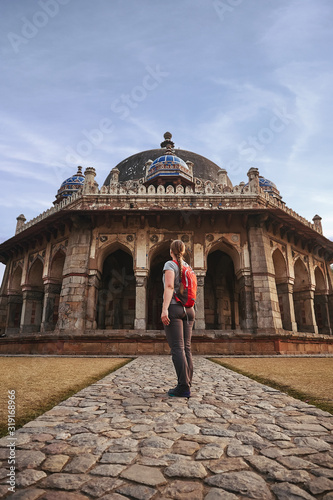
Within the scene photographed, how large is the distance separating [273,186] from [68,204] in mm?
13629

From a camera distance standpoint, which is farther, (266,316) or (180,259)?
(266,316)

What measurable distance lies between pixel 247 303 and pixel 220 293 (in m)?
4.41

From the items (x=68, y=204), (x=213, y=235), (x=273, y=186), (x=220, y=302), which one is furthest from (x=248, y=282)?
(x=273, y=186)

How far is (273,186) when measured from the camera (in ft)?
71.1

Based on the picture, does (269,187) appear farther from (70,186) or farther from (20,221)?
(20,221)

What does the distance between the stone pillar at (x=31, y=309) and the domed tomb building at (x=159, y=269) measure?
47mm

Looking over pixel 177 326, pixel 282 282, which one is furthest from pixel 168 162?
pixel 177 326

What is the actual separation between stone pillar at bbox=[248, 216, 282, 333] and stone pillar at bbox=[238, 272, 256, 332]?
232 mm

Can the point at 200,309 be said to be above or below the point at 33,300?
below

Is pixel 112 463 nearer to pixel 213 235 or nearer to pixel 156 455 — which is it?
pixel 156 455

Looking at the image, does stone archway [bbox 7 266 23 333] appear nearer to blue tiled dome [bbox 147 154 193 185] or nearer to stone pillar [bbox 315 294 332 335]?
blue tiled dome [bbox 147 154 193 185]

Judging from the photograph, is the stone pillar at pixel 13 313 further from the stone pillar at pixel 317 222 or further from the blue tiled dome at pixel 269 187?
the stone pillar at pixel 317 222

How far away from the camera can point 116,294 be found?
16422mm

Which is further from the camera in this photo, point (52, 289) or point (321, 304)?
point (321, 304)
